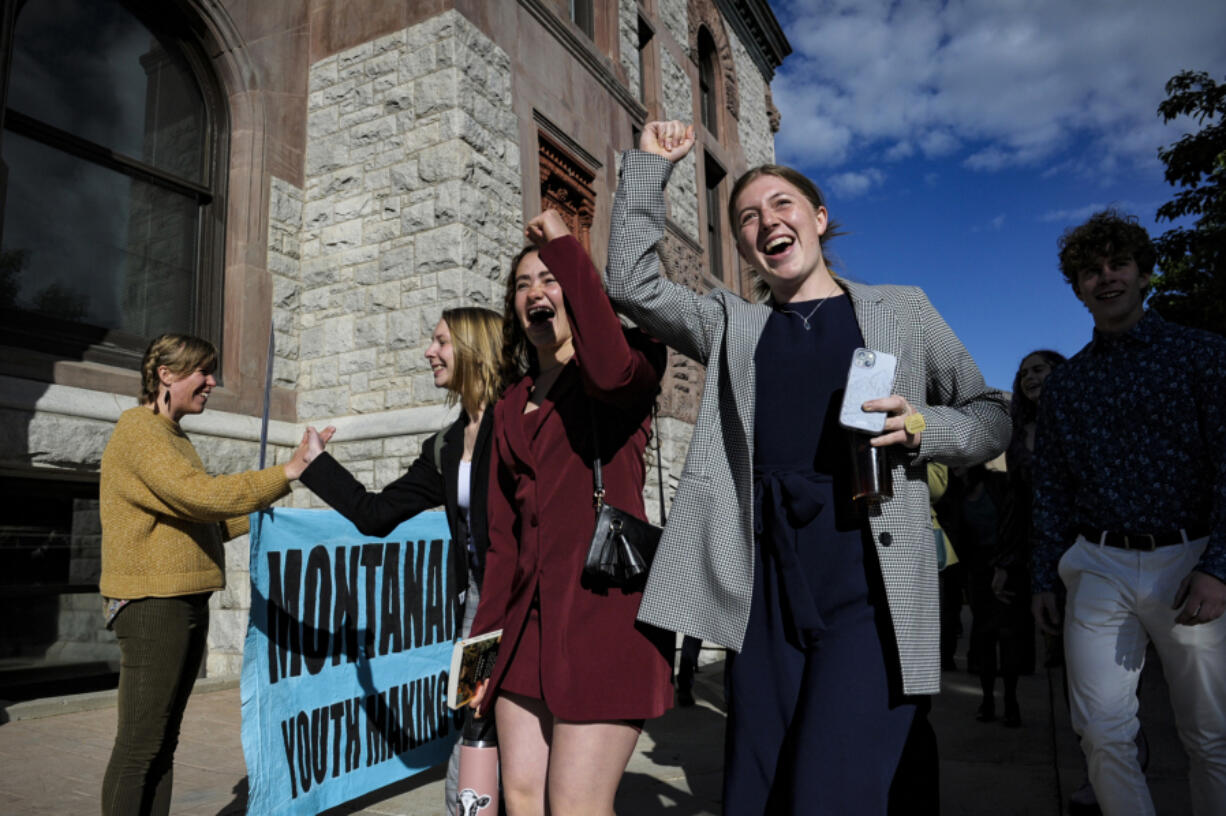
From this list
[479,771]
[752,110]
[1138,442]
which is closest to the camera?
[479,771]

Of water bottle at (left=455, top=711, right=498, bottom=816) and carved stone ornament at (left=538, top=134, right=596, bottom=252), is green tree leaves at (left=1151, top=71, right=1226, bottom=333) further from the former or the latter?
water bottle at (left=455, top=711, right=498, bottom=816)

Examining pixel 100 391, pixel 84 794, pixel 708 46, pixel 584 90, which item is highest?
pixel 708 46

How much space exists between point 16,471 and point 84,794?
9.96ft

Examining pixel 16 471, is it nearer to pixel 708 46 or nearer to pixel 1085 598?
pixel 1085 598

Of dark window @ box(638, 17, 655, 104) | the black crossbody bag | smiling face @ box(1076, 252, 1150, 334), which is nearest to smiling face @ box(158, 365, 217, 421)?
the black crossbody bag

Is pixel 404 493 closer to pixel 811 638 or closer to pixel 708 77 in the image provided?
pixel 811 638

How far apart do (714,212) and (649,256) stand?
15.8 meters

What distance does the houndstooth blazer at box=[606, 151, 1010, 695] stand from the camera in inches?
71.0

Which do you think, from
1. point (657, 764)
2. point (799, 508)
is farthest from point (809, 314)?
point (657, 764)

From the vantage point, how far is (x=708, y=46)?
1769 cm

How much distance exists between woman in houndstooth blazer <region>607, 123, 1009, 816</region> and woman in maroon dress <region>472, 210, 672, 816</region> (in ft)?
0.44

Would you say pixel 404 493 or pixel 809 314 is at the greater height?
pixel 809 314

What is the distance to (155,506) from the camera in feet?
10.2

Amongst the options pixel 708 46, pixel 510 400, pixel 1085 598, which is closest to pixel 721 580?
pixel 510 400
